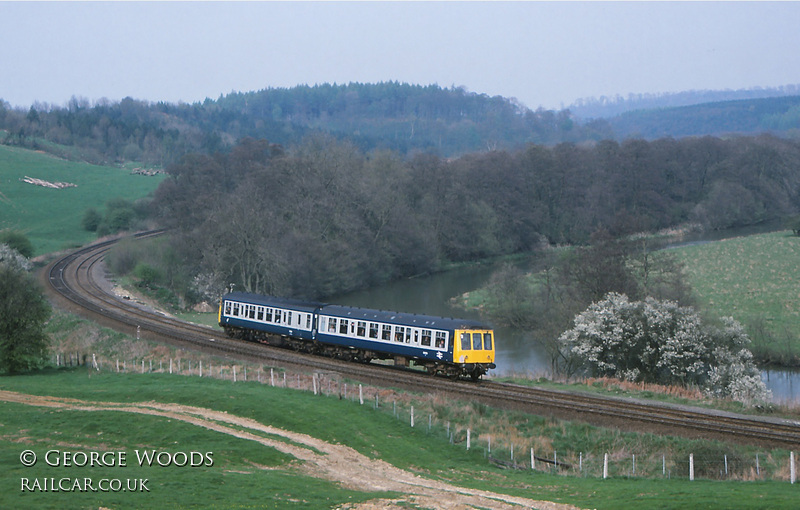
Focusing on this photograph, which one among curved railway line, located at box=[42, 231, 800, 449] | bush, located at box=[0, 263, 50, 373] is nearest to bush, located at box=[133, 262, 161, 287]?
curved railway line, located at box=[42, 231, 800, 449]

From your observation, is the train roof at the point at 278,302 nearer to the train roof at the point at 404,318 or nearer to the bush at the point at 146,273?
the train roof at the point at 404,318

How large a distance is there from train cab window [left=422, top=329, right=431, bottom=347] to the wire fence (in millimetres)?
3993

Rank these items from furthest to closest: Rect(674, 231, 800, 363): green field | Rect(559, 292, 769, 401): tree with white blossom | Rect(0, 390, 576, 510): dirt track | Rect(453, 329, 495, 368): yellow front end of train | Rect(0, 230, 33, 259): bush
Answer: Rect(0, 230, 33, 259): bush → Rect(674, 231, 800, 363): green field → Rect(559, 292, 769, 401): tree with white blossom → Rect(453, 329, 495, 368): yellow front end of train → Rect(0, 390, 576, 510): dirt track

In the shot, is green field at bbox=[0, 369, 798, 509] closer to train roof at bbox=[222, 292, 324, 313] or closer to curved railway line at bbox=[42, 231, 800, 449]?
curved railway line at bbox=[42, 231, 800, 449]

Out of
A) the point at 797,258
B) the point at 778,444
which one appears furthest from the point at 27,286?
the point at 797,258

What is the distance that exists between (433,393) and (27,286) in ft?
71.5

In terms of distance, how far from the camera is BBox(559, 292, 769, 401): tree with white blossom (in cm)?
3672

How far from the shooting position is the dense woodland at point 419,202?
74.0 metres

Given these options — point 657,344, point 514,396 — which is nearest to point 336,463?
point 514,396

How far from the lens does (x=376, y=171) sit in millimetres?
101938

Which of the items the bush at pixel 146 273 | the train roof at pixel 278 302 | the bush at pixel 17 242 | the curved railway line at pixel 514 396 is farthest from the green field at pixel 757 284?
the bush at pixel 17 242

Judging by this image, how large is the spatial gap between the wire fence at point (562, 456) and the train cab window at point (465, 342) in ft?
14.1

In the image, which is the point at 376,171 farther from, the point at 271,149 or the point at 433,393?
the point at 433,393

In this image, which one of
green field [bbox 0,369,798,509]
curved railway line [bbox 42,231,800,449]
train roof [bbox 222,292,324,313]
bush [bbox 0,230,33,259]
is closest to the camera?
green field [bbox 0,369,798,509]
